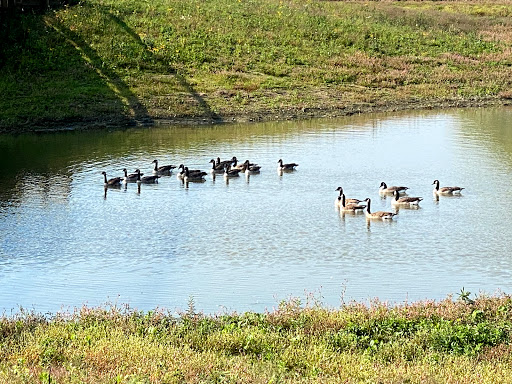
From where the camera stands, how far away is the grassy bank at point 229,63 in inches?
2037

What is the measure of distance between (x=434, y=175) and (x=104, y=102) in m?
23.3

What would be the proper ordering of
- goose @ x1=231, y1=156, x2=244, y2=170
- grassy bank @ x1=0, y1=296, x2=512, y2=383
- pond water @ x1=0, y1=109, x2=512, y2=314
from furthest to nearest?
goose @ x1=231, y1=156, x2=244, y2=170
pond water @ x1=0, y1=109, x2=512, y2=314
grassy bank @ x1=0, y1=296, x2=512, y2=383

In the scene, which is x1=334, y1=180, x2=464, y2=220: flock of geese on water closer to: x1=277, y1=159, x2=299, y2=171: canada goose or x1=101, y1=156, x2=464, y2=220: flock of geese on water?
x1=101, y1=156, x2=464, y2=220: flock of geese on water

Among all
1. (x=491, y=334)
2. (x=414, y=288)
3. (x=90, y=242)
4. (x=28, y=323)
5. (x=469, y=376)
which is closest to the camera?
(x=469, y=376)

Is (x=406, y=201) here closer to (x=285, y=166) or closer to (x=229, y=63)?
(x=285, y=166)

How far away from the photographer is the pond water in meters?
20.4

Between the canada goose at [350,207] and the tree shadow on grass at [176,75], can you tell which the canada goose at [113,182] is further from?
the tree shadow on grass at [176,75]

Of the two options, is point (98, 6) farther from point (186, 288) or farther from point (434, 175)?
point (186, 288)

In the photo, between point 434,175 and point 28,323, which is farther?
point 434,175

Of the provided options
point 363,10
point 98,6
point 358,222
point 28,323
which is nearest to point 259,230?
point 358,222

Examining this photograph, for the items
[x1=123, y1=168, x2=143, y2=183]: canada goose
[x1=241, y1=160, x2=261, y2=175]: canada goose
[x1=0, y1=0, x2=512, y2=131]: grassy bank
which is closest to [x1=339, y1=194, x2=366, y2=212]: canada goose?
[x1=241, y1=160, x2=261, y2=175]: canada goose

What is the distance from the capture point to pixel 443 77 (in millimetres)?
60438

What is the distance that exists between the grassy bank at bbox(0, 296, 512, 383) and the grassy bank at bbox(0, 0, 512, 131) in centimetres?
3429

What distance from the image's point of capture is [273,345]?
48.3 feet
